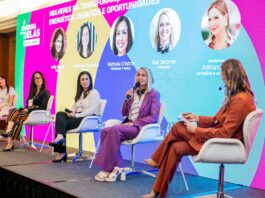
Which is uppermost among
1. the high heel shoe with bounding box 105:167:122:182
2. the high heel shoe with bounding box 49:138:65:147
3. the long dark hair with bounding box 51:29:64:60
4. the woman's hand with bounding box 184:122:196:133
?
the long dark hair with bounding box 51:29:64:60

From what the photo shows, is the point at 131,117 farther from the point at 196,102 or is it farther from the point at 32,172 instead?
the point at 32,172

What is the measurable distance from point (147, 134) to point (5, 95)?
3.62 meters

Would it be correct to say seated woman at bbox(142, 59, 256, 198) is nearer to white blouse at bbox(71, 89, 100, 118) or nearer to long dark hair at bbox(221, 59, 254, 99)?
long dark hair at bbox(221, 59, 254, 99)

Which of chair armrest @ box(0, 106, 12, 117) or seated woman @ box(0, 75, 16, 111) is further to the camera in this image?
seated woman @ box(0, 75, 16, 111)

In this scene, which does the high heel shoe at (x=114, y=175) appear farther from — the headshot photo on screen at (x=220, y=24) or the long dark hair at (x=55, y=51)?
the long dark hair at (x=55, y=51)

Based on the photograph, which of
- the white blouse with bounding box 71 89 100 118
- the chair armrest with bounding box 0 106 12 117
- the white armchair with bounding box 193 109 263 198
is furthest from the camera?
the chair armrest with bounding box 0 106 12 117

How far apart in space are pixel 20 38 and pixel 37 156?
328 cm

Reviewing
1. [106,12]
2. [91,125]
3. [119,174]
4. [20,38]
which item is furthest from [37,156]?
[20,38]

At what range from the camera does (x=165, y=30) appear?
486 centimetres

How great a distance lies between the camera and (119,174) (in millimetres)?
4098

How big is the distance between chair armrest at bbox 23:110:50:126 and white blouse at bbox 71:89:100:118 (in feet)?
2.80

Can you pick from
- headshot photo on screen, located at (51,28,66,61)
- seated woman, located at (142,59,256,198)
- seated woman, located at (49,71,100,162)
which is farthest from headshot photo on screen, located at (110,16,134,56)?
seated woman, located at (142,59,256,198)

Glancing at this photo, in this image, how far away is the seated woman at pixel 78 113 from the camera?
4816mm

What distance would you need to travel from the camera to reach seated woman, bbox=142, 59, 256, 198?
9.79ft
